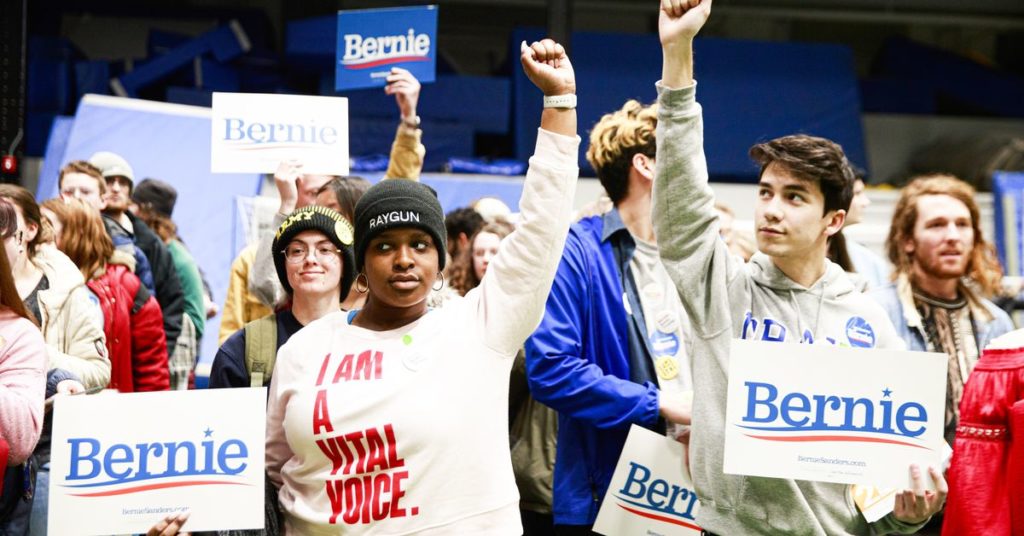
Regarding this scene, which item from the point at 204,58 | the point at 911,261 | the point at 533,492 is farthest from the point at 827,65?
the point at 533,492

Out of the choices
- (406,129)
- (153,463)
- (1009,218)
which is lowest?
(153,463)

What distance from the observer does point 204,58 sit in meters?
11.5

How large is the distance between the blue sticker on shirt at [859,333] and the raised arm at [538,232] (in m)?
0.80

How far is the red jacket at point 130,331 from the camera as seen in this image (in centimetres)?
438

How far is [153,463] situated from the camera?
8.57 ft

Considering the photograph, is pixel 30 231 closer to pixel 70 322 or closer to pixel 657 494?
pixel 70 322

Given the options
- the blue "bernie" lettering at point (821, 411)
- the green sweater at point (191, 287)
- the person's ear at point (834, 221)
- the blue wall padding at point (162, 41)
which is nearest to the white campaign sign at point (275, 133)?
the person's ear at point (834, 221)

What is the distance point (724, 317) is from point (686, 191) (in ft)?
1.02

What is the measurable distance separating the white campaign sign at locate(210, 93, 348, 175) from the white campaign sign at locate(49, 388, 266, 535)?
1.13m

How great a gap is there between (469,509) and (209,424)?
0.62m

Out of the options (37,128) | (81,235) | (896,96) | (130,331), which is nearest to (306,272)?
(81,235)

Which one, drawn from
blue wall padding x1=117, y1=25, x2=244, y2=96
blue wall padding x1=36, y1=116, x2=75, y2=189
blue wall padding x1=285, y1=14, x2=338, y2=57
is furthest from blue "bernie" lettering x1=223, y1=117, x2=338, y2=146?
blue wall padding x1=117, y1=25, x2=244, y2=96

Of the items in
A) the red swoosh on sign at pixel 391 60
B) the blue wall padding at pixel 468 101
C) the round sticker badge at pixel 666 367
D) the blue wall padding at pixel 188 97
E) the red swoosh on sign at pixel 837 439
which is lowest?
the red swoosh on sign at pixel 837 439

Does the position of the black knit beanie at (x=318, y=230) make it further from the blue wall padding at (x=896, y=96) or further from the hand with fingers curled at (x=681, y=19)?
the blue wall padding at (x=896, y=96)
